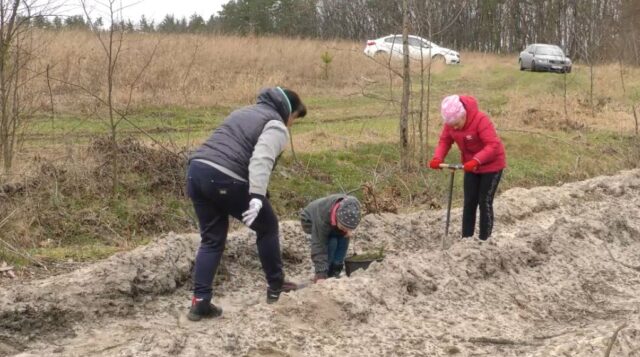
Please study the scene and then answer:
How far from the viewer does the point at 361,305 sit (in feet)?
16.5

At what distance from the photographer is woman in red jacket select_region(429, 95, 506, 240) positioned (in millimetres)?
6598

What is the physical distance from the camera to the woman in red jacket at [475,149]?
660cm

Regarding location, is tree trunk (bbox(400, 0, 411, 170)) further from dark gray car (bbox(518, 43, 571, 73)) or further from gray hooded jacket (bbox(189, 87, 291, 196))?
dark gray car (bbox(518, 43, 571, 73))

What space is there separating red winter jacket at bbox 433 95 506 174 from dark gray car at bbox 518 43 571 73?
78.7 feet

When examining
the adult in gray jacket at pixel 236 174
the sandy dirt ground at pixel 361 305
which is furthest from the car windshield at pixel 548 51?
the adult in gray jacket at pixel 236 174

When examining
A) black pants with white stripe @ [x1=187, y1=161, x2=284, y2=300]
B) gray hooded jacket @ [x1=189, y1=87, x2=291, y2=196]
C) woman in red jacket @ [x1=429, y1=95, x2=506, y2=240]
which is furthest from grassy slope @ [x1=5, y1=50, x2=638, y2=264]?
gray hooded jacket @ [x1=189, y1=87, x2=291, y2=196]

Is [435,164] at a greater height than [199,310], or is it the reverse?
[435,164]

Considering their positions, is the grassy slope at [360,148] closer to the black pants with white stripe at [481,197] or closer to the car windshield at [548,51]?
the black pants with white stripe at [481,197]

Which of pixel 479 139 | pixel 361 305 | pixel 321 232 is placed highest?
pixel 479 139

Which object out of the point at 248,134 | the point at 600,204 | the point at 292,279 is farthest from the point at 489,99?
the point at 248,134

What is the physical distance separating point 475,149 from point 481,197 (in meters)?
0.47

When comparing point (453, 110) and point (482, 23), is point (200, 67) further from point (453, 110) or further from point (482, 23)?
point (482, 23)

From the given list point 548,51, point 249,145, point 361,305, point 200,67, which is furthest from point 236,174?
point 548,51

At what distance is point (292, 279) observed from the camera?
6.64 meters
